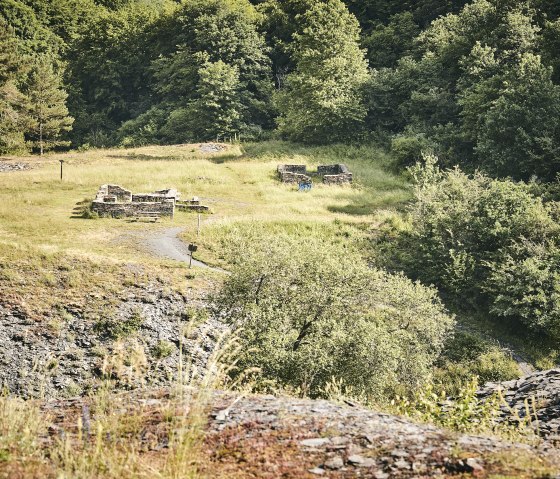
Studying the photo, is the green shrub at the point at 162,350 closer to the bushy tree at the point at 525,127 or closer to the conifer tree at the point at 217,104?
the bushy tree at the point at 525,127

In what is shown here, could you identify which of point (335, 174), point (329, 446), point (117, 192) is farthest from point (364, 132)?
point (329, 446)

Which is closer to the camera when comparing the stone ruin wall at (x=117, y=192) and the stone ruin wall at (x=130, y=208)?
the stone ruin wall at (x=130, y=208)

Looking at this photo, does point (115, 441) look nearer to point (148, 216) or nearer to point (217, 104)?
point (148, 216)

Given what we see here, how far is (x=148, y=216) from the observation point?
1368 inches

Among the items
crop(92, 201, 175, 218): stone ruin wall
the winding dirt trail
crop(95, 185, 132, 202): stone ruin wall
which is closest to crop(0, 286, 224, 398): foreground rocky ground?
the winding dirt trail

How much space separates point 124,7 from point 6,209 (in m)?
81.2

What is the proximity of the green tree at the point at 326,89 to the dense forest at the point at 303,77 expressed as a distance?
6.3 inches

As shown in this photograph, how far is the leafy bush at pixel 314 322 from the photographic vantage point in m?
15.9

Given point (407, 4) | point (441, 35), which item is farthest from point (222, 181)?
point (407, 4)

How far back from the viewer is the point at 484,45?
52.6 metres

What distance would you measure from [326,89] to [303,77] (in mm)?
3274

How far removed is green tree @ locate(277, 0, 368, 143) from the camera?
57062mm

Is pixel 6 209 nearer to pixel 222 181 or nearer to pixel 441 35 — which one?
pixel 222 181

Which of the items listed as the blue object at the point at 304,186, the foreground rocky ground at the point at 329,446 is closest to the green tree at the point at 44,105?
the blue object at the point at 304,186
